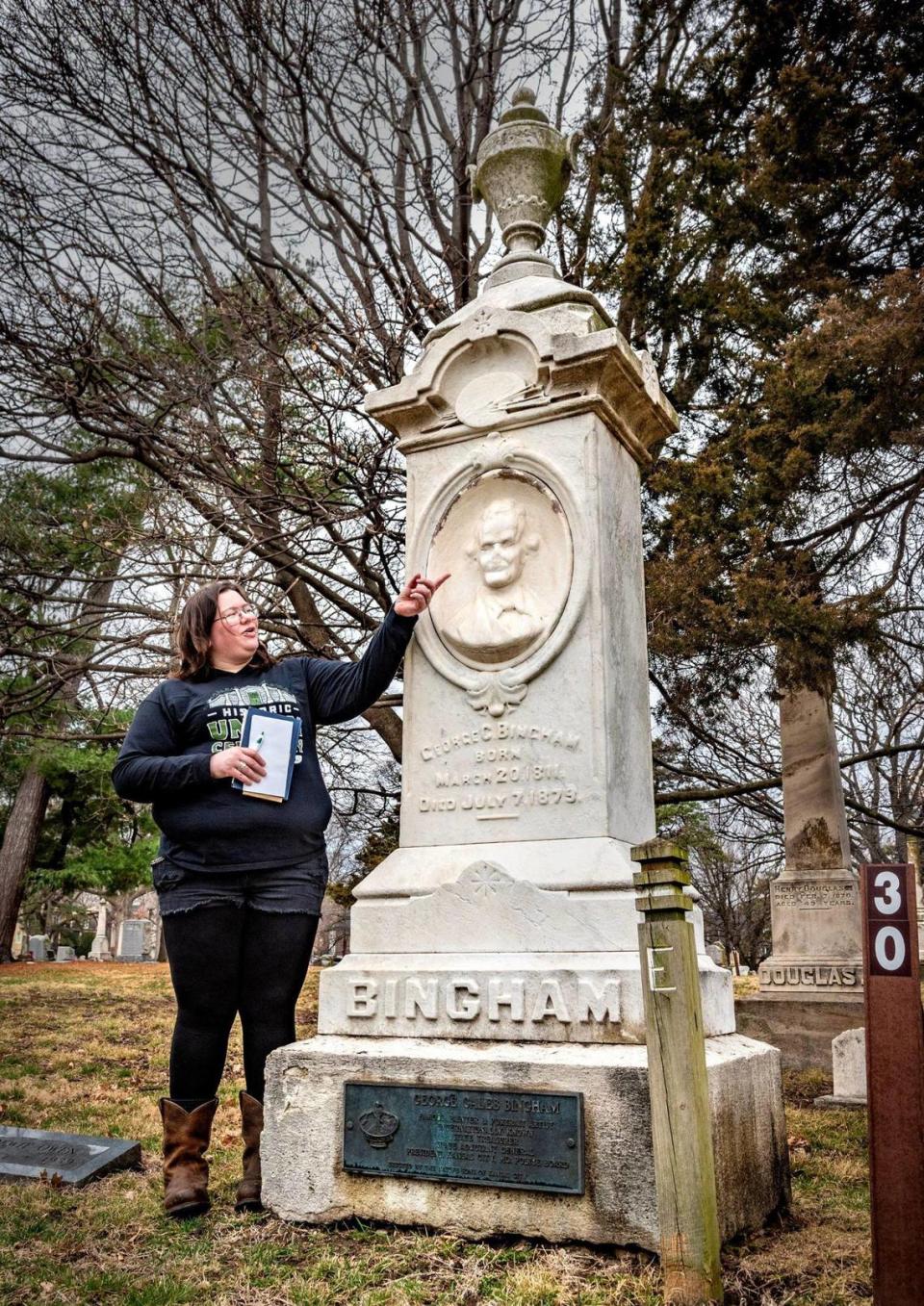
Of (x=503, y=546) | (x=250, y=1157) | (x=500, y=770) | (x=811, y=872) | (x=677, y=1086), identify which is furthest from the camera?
(x=811, y=872)

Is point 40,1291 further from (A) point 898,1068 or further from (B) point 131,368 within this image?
(B) point 131,368

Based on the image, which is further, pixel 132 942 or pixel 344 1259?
pixel 132 942

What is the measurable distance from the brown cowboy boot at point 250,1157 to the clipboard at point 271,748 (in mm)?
1067

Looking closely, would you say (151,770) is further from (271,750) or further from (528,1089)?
(528,1089)

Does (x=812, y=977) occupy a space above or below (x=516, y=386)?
below

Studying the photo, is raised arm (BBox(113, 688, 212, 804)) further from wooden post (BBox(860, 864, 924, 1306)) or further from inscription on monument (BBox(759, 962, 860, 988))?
inscription on monument (BBox(759, 962, 860, 988))

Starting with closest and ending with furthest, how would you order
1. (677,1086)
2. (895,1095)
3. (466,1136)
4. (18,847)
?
(895,1095), (677,1086), (466,1136), (18,847)

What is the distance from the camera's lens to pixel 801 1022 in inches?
332

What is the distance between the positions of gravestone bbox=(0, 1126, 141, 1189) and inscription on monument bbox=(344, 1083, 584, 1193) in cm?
132

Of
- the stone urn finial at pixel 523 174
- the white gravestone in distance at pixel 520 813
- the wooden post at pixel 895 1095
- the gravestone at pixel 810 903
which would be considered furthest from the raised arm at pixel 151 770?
the gravestone at pixel 810 903

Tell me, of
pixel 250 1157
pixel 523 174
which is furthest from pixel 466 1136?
pixel 523 174

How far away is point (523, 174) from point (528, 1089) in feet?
12.0

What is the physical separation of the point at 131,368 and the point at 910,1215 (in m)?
8.20

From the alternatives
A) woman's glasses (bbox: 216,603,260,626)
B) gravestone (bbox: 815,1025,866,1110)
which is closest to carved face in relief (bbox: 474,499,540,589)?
woman's glasses (bbox: 216,603,260,626)
